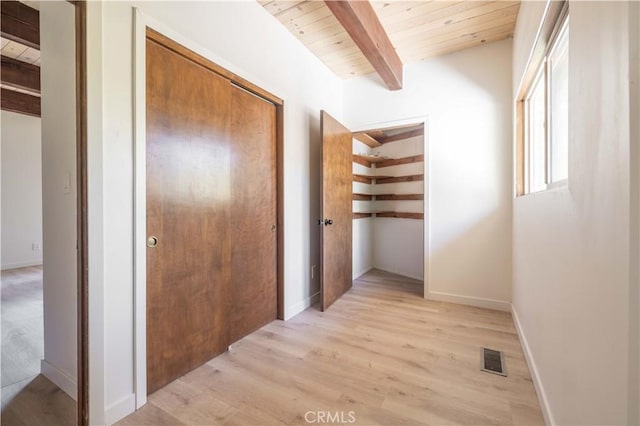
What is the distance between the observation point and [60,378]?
1609 mm

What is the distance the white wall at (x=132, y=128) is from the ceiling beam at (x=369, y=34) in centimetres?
70

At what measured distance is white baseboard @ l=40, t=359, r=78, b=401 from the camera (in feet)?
5.01

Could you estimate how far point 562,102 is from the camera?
1.52 m

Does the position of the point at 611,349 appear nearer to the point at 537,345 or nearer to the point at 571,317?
the point at 571,317

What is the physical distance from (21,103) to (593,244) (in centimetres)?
582

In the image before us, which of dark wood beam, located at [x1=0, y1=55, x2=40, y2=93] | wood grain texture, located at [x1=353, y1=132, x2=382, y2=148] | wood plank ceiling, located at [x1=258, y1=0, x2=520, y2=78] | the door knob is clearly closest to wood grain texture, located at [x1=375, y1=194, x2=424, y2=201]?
wood grain texture, located at [x1=353, y1=132, x2=382, y2=148]

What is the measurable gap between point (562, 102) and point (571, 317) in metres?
1.16

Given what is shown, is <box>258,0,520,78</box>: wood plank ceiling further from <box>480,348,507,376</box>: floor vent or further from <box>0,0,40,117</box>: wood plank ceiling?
Answer: <box>480,348,507,376</box>: floor vent

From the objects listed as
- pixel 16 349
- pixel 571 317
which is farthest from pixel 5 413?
pixel 571 317

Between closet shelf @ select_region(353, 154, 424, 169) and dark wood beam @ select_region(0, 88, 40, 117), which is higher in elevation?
dark wood beam @ select_region(0, 88, 40, 117)

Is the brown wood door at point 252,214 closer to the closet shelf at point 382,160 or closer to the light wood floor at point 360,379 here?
the light wood floor at point 360,379

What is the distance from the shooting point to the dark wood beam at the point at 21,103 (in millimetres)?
3617

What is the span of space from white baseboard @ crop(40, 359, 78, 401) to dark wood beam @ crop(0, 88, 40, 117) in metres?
3.56

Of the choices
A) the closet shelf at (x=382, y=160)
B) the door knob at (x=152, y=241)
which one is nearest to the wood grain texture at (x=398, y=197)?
the closet shelf at (x=382, y=160)
